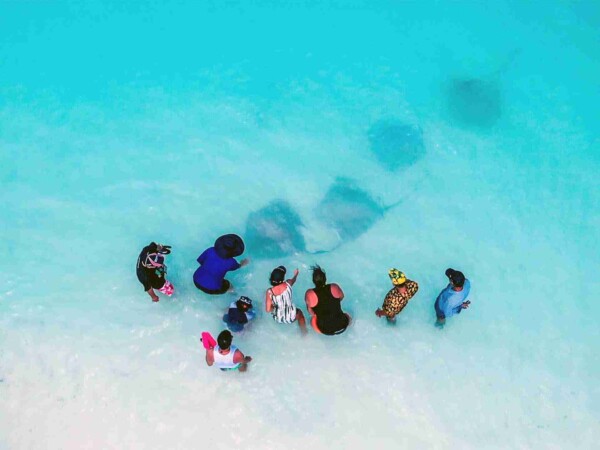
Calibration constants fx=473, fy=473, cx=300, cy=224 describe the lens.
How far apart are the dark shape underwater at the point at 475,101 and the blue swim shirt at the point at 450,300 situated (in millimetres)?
3144

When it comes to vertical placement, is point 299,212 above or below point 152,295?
above

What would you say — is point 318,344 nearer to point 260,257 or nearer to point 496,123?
point 260,257

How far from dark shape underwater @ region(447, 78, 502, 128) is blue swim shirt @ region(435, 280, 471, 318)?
314 centimetres

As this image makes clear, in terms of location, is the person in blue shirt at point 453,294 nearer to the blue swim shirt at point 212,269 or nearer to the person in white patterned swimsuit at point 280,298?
the person in white patterned swimsuit at point 280,298

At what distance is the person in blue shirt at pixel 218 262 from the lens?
14.6 ft

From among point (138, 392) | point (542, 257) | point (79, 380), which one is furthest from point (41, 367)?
point (542, 257)

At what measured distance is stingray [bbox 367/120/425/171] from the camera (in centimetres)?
646

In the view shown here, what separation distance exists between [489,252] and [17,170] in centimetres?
614

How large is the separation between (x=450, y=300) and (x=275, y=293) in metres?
1.68

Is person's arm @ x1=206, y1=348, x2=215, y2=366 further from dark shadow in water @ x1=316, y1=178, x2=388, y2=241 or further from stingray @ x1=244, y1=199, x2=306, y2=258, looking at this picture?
dark shadow in water @ x1=316, y1=178, x2=388, y2=241

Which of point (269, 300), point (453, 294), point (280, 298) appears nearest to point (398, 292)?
point (453, 294)

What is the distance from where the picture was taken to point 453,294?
4461 mm

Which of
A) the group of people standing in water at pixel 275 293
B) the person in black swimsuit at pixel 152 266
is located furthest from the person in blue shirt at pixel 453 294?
the person in black swimsuit at pixel 152 266

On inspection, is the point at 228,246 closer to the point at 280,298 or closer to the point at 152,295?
the point at 280,298
